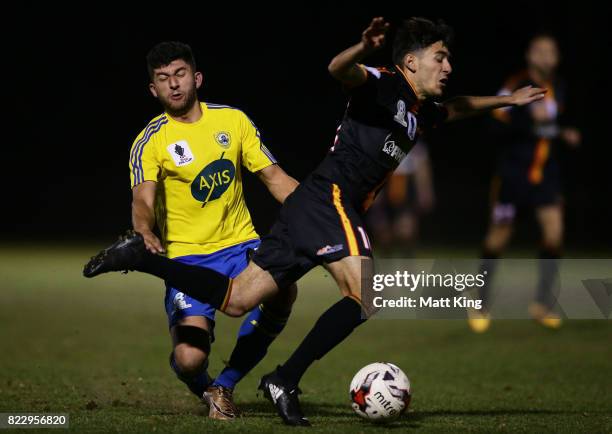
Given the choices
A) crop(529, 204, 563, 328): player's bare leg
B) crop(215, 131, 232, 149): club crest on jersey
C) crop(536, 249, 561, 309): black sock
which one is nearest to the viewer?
crop(215, 131, 232, 149): club crest on jersey

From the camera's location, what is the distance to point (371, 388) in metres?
5.66

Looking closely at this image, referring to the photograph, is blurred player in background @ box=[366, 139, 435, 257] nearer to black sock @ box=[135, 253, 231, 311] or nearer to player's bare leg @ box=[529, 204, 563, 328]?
player's bare leg @ box=[529, 204, 563, 328]

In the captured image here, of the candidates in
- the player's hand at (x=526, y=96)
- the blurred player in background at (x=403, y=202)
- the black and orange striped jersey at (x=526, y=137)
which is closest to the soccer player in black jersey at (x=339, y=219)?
the player's hand at (x=526, y=96)

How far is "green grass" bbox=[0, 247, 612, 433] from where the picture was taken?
6039 millimetres

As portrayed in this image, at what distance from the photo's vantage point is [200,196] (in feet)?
20.7

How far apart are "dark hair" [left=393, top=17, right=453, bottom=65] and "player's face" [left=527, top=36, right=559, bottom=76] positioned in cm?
437

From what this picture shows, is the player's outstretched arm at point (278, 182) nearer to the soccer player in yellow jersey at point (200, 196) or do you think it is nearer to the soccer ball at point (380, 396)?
the soccer player in yellow jersey at point (200, 196)

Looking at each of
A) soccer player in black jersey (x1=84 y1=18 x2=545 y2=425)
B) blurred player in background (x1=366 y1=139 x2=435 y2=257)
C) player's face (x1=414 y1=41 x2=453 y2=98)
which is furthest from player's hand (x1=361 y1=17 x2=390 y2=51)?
blurred player in background (x1=366 y1=139 x2=435 y2=257)

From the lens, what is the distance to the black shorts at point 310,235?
5.70 m

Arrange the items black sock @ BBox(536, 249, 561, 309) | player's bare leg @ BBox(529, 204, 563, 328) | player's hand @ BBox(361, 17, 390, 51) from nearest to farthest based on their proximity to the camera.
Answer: player's hand @ BBox(361, 17, 390, 51) → player's bare leg @ BBox(529, 204, 563, 328) → black sock @ BBox(536, 249, 561, 309)

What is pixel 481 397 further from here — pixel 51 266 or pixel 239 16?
pixel 239 16

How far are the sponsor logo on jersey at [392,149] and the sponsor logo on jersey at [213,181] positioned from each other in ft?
3.23

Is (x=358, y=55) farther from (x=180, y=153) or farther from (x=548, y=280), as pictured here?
(x=548, y=280)

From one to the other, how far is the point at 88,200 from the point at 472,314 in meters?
13.6
